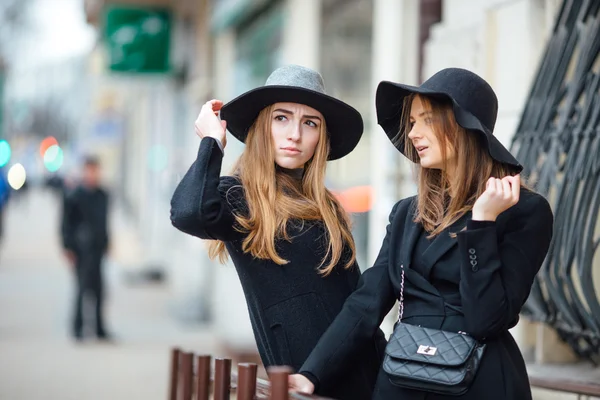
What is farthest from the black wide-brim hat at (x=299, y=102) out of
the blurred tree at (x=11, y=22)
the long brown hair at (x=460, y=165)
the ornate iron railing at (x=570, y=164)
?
the blurred tree at (x=11, y=22)

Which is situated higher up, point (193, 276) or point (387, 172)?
point (387, 172)

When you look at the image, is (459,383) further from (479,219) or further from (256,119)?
(256,119)

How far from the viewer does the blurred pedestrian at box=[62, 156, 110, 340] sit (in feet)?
37.1

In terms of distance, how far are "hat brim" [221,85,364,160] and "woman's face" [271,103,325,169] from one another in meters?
0.03

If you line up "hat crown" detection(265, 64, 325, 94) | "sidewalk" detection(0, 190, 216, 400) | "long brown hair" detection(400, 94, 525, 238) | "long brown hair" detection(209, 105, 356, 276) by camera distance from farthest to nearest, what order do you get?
"sidewalk" detection(0, 190, 216, 400)
"hat crown" detection(265, 64, 325, 94)
"long brown hair" detection(209, 105, 356, 276)
"long brown hair" detection(400, 94, 525, 238)

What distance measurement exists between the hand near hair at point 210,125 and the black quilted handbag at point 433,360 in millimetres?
861

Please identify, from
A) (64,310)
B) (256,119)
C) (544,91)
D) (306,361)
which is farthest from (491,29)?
(64,310)

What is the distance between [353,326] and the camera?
124 inches

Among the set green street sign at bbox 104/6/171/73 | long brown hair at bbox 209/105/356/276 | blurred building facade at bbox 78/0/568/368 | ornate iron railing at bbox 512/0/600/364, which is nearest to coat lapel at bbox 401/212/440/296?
long brown hair at bbox 209/105/356/276

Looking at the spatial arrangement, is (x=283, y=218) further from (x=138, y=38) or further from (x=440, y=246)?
(x=138, y=38)

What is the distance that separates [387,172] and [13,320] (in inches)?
284

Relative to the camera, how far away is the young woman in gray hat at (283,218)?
3.27m

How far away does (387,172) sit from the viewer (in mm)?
6805

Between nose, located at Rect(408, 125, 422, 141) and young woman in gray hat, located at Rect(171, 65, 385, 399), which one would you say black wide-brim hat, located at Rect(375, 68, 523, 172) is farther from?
young woman in gray hat, located at Rect(171, 65, 385, 399)
